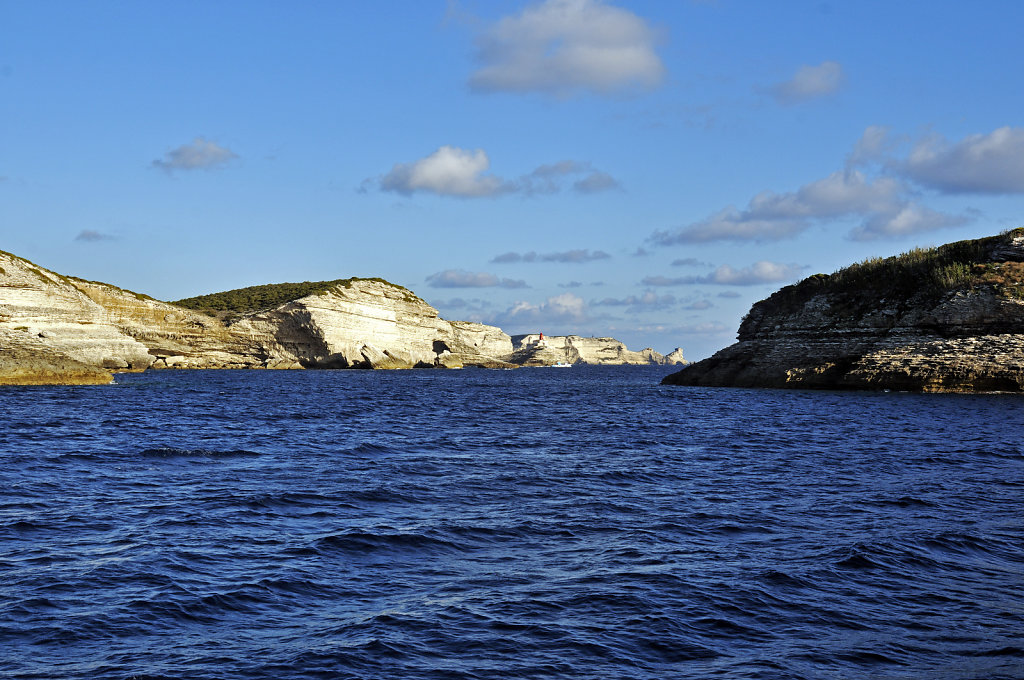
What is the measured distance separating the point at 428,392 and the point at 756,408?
28.6m

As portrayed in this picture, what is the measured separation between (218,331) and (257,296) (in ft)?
144

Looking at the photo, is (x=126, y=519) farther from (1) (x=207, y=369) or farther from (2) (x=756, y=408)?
(1) (x=207, y=369)

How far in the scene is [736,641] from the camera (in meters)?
9.42

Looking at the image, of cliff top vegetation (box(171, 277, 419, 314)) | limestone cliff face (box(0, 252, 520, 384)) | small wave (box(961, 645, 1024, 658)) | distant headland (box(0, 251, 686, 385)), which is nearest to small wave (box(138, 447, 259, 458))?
small wave (box(961, 645, 1024, 658))

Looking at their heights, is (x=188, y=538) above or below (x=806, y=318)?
below

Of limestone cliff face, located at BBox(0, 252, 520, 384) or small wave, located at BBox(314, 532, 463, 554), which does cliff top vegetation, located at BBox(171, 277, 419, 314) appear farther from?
small wave, located at BBox(314, 532, 463, 554)

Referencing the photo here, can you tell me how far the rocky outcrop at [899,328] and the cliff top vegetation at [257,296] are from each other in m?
78.6

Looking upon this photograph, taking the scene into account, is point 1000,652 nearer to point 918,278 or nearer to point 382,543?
point 382,543

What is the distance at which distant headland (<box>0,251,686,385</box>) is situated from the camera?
212 feet

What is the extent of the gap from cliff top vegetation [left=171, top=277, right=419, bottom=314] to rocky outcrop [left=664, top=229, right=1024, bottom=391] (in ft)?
258

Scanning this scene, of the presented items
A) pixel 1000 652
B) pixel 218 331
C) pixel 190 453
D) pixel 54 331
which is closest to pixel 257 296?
pixel 218 331

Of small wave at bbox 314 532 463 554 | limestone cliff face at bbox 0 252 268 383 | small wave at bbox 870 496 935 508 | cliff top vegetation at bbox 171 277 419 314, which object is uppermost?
cliff top vegetation at bbox 171 277 419 314

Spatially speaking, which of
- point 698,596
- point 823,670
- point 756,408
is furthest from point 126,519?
point 756,408

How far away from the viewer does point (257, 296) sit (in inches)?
6309
